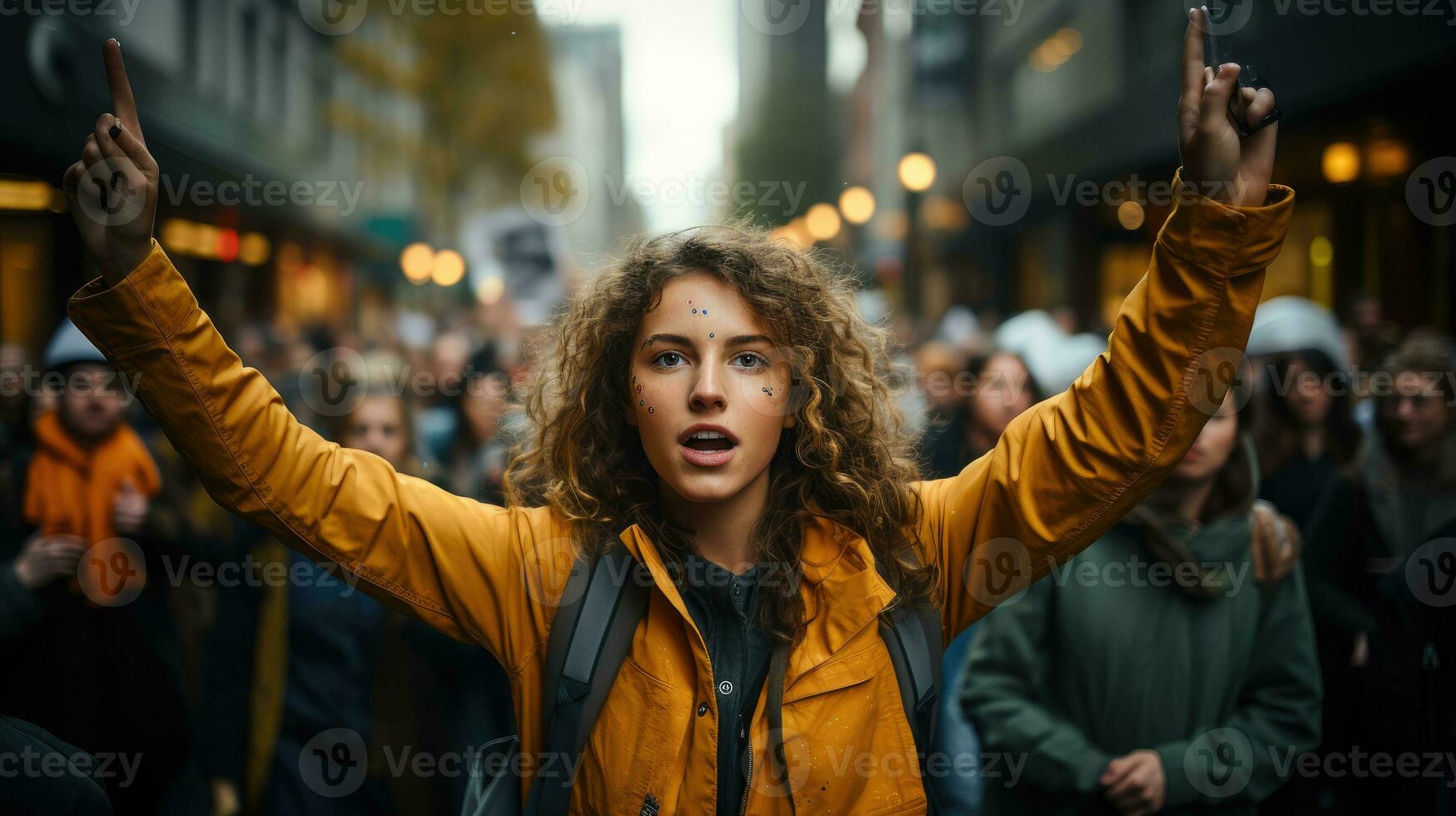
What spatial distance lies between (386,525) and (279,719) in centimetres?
223

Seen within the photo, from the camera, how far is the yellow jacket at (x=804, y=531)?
188cm

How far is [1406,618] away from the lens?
11.4ft

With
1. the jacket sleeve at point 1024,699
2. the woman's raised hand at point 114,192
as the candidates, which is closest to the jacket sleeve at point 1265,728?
the jacket sleeve at point 1024,699

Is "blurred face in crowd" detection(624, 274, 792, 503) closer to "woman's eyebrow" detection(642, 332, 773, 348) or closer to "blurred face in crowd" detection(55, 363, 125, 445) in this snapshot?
"woman's eyebrow" detection(642, 332, 773, 348)

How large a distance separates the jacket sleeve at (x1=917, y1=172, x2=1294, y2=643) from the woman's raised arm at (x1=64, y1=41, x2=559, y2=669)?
940 mm

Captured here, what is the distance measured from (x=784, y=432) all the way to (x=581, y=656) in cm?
72

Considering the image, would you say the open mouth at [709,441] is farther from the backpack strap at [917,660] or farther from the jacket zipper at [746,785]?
the jacket zipper at [746,785]

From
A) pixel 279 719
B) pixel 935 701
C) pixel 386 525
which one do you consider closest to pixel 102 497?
pixel 279 719

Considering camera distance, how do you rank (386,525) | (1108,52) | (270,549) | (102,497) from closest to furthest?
(386,525), (270,549), (102,497), (1108,52)

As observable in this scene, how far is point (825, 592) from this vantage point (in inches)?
90.5

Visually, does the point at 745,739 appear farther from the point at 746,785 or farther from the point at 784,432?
the point at 784,432

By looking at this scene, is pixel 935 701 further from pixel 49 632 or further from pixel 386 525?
pixel 49 632

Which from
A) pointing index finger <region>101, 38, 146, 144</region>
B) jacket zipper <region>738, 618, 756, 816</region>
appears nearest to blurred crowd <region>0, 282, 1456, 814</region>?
jacket zipper <region>738, 618, 756, 816</region>

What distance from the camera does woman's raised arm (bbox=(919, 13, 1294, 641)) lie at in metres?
1.83
